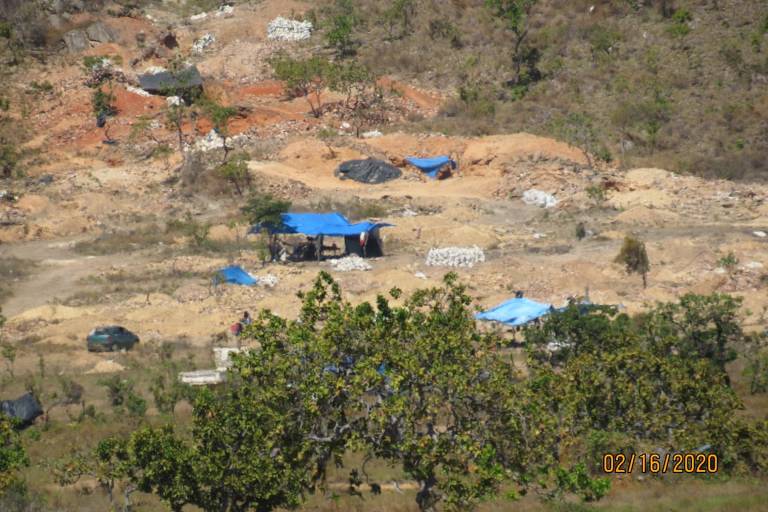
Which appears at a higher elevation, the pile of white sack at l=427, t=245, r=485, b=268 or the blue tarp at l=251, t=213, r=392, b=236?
the blue tarp at l=251, t=213, r=392, b=236

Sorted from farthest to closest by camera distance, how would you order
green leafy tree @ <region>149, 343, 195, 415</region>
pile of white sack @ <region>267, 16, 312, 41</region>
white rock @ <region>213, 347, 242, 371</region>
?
pile of white sack @ <region>267, 16, 312, 41</region>, white rock @ <region>213, 347, 242, 371</region>, green leafy tree @ <region>149, 343, 195, 415</region>

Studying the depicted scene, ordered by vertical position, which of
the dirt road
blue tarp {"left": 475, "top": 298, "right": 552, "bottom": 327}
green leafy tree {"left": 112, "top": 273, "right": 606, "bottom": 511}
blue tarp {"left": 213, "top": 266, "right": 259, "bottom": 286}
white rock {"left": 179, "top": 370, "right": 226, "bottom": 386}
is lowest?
the dirt road

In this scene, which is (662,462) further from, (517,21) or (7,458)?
(517,21)

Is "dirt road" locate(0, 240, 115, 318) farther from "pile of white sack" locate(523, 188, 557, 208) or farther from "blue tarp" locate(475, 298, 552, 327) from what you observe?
"pile of white sack" locate(523, 188, 557, 208)

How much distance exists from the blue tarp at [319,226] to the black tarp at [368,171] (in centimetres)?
946

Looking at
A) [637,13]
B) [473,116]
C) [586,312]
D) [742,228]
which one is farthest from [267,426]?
[637,13]

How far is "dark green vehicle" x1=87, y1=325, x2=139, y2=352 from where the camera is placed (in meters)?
26.9

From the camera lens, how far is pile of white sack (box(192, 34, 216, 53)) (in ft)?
194

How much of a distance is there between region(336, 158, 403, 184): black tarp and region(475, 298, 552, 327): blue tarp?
58.1 feet

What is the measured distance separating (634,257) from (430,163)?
1526 cm

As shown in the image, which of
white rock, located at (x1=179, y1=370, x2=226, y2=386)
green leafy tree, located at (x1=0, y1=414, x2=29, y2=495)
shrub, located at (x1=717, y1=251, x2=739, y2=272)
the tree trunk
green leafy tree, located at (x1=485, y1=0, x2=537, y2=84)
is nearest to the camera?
the tree trunk

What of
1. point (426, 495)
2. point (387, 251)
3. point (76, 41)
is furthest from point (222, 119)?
point (426, 495)

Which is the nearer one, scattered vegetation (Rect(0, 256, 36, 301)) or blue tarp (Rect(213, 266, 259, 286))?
blue tarp (Rect(213, 266, 259, 286))

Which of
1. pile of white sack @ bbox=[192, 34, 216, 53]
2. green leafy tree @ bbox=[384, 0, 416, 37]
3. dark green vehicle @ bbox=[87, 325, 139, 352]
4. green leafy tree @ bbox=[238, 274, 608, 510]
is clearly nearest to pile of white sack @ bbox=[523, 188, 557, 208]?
dark green vehicle @ bbox=[87, 325, 139, 352]
